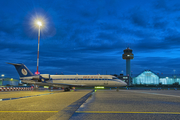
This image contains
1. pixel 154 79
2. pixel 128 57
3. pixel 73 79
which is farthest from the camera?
pixel 128 57

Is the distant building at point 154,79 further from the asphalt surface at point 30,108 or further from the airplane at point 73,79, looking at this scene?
the asphalt surface at point 30,108

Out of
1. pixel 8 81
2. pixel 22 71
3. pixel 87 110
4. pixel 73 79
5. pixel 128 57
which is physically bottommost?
pixel 8 81

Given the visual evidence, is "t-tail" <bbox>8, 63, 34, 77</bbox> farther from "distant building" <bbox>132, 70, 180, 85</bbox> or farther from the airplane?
"distant building" <bbox>132, 70, 180, 85</bbox>

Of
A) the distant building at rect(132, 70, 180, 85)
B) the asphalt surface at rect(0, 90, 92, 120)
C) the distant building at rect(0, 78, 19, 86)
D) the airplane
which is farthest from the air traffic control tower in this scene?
the asphalt surface at rect(0, 90, 92, 120)

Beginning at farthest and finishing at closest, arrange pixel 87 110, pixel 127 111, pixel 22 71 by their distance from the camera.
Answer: pixel 22 71 → pixel 87 110 → pixel 127 111

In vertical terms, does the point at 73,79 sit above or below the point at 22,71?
below

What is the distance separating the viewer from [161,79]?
107 metres

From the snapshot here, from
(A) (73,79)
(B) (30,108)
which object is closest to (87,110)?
(B) (30,108)

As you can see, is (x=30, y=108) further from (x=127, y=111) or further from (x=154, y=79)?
(x=154, y=79)

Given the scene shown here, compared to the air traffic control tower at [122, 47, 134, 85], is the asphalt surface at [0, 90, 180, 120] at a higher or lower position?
lower

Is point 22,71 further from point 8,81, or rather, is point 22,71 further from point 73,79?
point 8,81

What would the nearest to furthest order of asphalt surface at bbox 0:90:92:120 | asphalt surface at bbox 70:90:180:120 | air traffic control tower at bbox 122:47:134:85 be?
asphalt surface at bbox 70:90:180:120 < asphalt surface at bbox 0:90:92:120 < air traffic control tower at bbox 122:47:134:85

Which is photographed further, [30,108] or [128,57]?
[128,57]

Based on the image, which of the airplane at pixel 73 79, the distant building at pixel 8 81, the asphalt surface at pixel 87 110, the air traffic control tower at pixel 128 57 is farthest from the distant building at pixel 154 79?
the asphalt surface at pixel 87 110
